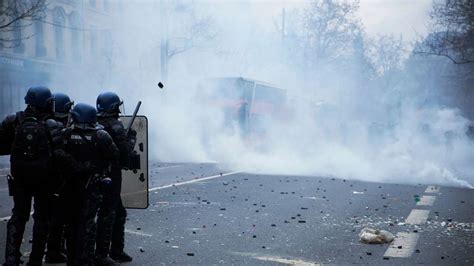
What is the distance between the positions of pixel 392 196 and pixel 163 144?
39.0ft

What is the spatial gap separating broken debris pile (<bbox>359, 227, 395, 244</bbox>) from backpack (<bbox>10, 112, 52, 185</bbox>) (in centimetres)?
315

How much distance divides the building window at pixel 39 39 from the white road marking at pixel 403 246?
73.0 ft

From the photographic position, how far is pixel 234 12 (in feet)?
70.3

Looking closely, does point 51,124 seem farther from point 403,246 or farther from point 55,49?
point 55,49

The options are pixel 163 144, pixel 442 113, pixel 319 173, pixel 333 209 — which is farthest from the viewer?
pixel 163 144

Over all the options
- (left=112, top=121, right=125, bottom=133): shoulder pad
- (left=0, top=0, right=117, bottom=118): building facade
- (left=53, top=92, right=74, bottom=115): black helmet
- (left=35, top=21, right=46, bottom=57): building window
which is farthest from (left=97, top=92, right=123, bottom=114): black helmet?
(left=35, top=21, right=46, bottom=57): building window

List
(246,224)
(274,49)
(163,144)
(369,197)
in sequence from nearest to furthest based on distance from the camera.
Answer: (246,224) < (369,197) < (163,144) < (274,49)

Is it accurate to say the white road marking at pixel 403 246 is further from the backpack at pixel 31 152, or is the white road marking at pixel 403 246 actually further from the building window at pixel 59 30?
the building window at pixel 59 30

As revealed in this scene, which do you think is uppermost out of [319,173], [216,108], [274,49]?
[274,49]

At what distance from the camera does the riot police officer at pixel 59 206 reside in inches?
174

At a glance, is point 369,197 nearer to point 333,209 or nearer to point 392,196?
point 392,196

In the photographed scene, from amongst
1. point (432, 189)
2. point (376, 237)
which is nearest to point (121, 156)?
point (376, 237)

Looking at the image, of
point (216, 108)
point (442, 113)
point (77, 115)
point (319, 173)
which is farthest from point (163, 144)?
point (77, 115)

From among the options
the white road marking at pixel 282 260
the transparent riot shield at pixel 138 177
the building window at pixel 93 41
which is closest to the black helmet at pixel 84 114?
the transparent riot shield at pixel 138 177
